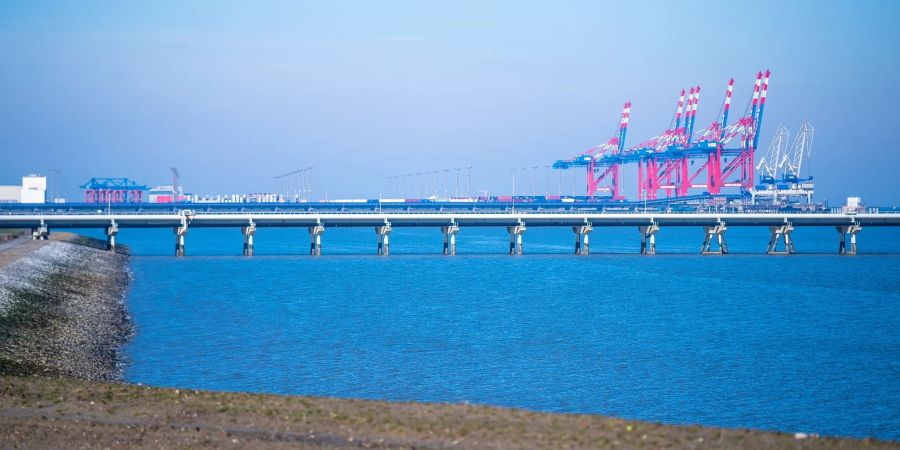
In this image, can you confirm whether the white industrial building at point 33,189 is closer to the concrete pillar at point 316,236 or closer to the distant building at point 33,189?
the distant building at point 33,189

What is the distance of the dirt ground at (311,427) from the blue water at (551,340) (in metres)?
8.16

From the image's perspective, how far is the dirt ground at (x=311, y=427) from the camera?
51.7ft

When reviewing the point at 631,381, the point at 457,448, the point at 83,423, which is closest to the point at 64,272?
the point at 631,381

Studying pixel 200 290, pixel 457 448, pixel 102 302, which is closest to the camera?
pixel 457 448

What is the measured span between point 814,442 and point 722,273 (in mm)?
63956

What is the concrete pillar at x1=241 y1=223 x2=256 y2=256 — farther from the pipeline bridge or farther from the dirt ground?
the dirt ground

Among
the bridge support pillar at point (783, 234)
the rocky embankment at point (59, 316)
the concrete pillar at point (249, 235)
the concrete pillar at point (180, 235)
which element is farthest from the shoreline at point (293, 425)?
the bridge support pillar at point (783, 234)

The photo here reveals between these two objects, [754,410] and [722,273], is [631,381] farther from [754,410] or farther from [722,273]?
[722,273]

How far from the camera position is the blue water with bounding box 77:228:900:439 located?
27703 millimetres

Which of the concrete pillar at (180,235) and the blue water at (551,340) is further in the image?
the concrete pillar at (180,235)

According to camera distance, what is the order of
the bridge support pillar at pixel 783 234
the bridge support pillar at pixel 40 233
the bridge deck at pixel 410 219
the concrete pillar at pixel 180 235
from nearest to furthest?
the bridge support pillar at pixel 40 233, the bridge deck at pixel 410 219, the concrete pillar at pixel 180 235, the bridge support pillar at pixel 783 234

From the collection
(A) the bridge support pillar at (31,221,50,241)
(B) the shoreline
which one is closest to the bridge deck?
(A) the bridge support pillar at (31,221,50,241)

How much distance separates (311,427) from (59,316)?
24794 mm

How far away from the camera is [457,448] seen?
15406 millimetres
